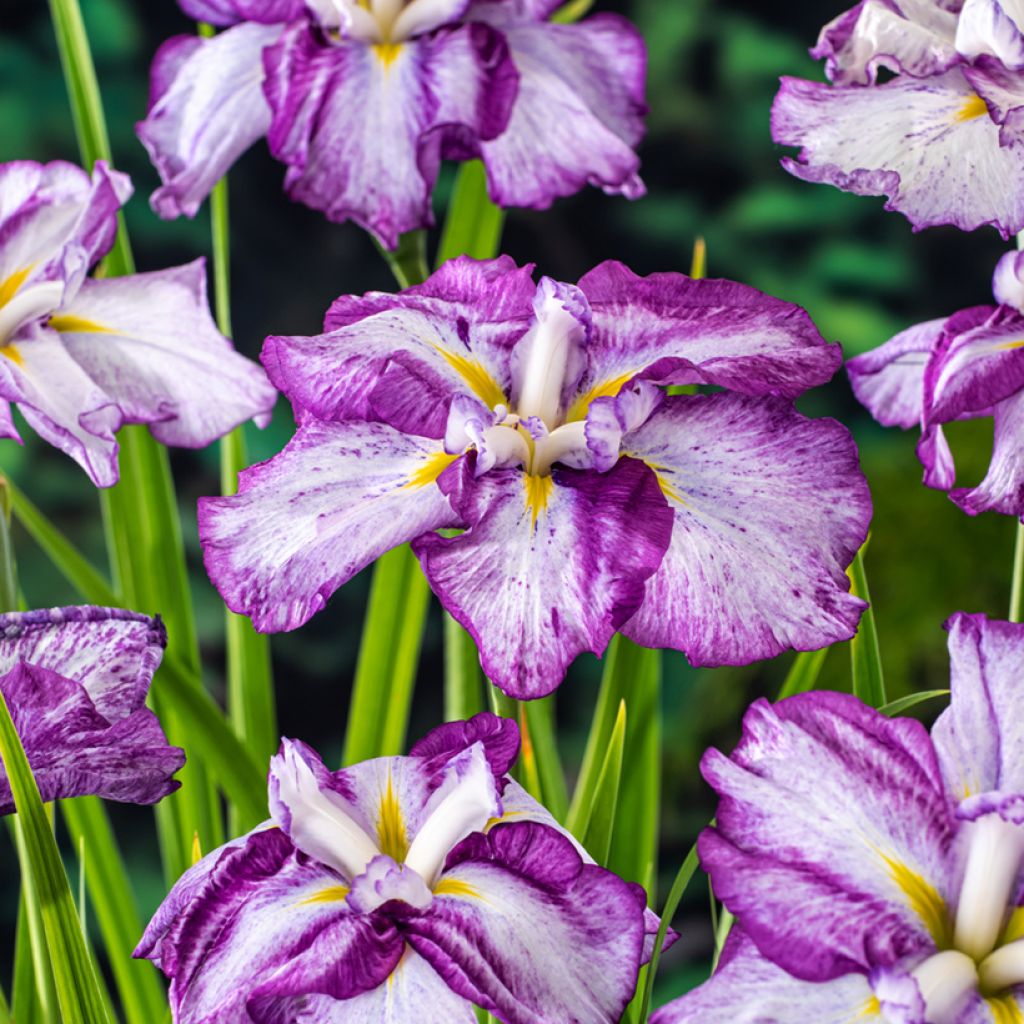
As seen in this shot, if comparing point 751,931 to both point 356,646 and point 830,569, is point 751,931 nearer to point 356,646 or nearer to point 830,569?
point 830,569

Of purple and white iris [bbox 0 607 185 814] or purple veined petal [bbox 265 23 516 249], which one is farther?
purple veined petal [bbox 265 23 516 249]

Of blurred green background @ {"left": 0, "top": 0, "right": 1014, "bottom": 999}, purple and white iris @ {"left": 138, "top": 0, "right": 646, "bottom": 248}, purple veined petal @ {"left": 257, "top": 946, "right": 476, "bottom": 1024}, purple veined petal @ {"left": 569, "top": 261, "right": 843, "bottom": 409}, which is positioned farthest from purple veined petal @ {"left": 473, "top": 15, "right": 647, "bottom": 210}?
blurred green background @ {"left": 0, "top": 0, "right": 1014, "bottom": 999}

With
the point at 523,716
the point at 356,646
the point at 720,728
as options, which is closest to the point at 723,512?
the point at 523,716

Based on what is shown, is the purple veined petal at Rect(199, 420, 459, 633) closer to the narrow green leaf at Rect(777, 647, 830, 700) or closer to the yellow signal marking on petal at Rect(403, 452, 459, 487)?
the yellow signal marking on petal at Rect(403, 452, 459, 487)

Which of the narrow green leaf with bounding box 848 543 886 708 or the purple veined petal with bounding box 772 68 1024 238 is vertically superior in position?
the purple veined petal with bounding box 772 68 1024 238

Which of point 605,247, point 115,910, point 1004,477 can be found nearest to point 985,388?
point 1004,477

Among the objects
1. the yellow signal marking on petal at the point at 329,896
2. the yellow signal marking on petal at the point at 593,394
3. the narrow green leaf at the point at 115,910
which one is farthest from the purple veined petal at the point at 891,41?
the narrow green leaf at the point at 115,910

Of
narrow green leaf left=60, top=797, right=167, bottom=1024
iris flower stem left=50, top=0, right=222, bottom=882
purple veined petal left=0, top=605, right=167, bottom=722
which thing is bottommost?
narrow green leaf left=60, top=797, right=167, bottom=1024
